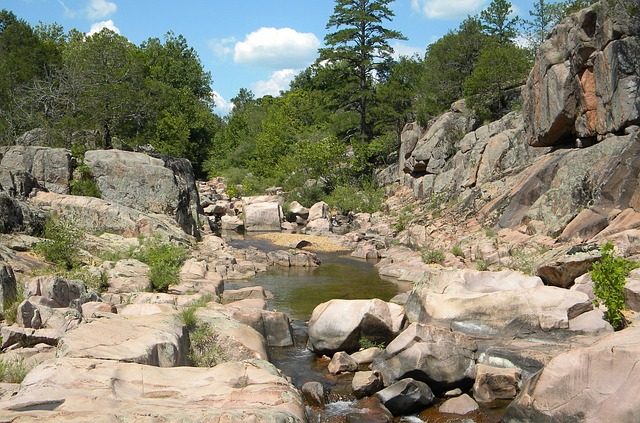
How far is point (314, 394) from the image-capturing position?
10.7 m

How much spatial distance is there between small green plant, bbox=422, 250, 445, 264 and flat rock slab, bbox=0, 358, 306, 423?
15.3 m

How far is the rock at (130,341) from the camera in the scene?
8.08 m

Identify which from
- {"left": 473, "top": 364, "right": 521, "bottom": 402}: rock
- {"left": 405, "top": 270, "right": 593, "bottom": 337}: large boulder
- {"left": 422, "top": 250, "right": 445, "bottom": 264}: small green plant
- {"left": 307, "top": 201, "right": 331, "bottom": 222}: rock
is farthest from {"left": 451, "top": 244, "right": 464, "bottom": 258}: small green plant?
{"left": 307, "top": 201, "right": 331, "bottom": 222}: rock

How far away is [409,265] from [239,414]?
17.3 m

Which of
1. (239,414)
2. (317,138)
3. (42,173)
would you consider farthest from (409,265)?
(317,138)

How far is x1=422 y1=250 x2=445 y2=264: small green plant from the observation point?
22.6 m

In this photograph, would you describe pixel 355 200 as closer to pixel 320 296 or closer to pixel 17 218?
pixel 320 296

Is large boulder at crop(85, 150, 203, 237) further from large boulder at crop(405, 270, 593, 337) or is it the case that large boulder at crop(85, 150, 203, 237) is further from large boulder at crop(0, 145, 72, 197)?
large boulder at crop(405, 270, 593, 337)

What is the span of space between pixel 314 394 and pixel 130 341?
3530mm

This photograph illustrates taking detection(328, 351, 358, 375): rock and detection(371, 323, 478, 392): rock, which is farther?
detection(328, 351, 358, 375): rock

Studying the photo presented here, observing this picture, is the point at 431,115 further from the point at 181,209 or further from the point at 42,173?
the point at 42,173

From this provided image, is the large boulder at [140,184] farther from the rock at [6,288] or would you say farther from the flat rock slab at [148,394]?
the flat rock slab at [148,394]

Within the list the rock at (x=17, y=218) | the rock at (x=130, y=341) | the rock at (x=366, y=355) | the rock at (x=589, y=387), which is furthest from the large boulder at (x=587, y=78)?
the rock at (x=17, y=218)

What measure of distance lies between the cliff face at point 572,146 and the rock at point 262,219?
35.7ft
